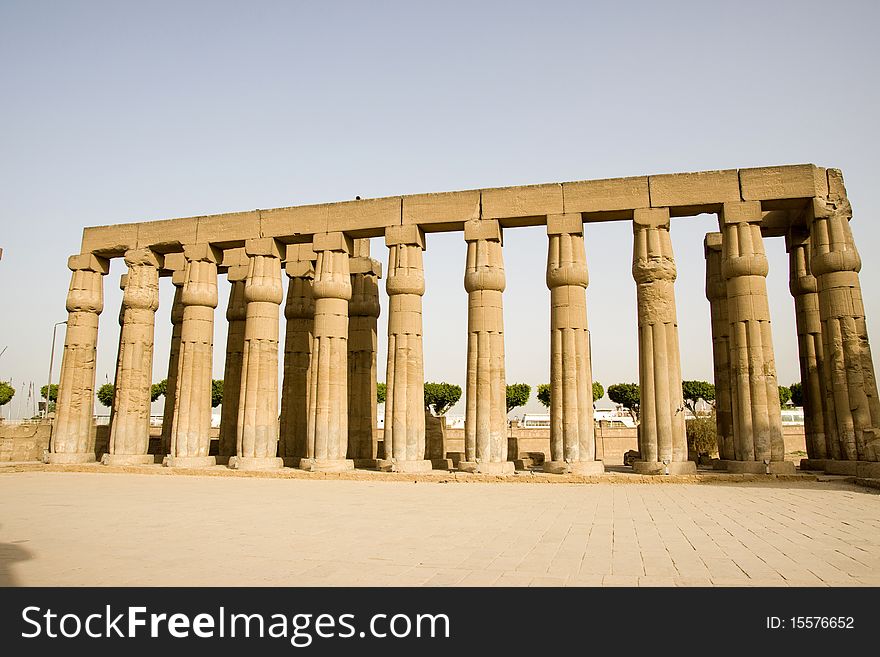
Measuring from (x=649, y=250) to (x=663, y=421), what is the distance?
4.92 meters

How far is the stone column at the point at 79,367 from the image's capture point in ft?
75.0

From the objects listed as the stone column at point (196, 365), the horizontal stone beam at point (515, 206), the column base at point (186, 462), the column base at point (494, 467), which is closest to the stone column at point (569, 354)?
the horizontal stone beam at point (515, 206)

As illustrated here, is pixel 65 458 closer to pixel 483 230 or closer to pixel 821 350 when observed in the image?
pixel 483 230

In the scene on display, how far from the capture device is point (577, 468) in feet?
59.5

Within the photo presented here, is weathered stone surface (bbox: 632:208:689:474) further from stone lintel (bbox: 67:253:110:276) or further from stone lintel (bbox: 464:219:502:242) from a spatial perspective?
stone lintel (bbox: 67:253:110:276)

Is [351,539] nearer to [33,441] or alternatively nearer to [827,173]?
[827,173]

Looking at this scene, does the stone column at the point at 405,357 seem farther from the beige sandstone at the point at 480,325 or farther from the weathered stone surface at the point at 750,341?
the weathered stone surface at the point at 750,341

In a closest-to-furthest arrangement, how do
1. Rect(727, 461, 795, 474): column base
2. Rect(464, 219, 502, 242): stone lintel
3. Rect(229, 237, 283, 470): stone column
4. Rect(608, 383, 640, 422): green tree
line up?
1. Rect(727, 461, 795, 474): column base
2. Rect(464, 219, 502, 242): stone lintel
3. Rect(229, 237, 283, 470): stone column
4. Rect(608, 383, 640, 422): green tree

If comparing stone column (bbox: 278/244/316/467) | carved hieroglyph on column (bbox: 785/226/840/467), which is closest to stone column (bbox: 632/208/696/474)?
carved hieroglyph on column (bbox: 785/226/840/467)

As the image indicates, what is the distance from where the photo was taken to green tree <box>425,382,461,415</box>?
63812 millimetres

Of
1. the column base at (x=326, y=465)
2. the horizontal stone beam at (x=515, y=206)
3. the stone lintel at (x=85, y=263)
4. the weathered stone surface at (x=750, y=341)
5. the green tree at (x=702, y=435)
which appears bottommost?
the column base at (x=326, y=465)

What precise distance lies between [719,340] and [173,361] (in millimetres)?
20657

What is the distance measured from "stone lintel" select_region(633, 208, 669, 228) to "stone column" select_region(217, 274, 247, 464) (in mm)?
15142

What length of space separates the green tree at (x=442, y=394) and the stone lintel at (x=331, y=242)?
141ft
